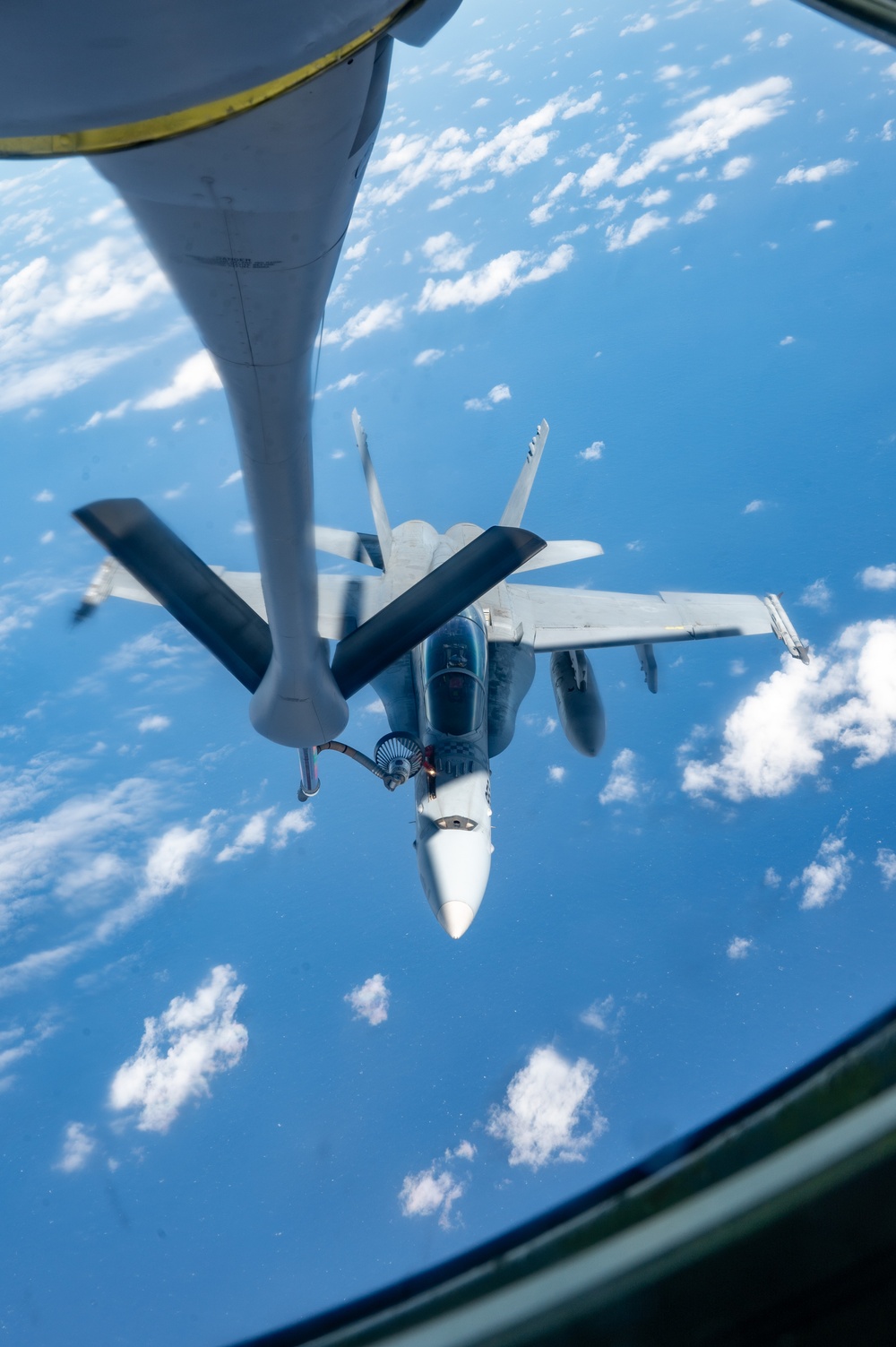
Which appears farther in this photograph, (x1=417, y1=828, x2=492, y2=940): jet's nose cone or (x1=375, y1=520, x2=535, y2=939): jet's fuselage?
(x1=375, y1=520, x2=535, y2=939): jet's fuselage

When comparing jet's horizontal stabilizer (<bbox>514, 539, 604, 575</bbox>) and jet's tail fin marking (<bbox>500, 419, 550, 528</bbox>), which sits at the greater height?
jet's tail fin marking (<bbox>500, 419, 550, 528</bbox>)

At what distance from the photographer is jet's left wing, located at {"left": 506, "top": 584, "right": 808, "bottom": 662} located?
10977 mm

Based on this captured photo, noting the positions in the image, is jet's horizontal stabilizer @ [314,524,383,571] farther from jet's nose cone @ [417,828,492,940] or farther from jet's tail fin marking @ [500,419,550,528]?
jet's nose cone @ [417,828,492,940]

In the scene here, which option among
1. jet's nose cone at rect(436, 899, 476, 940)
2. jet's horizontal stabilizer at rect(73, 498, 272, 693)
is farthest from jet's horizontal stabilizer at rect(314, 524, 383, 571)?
jet's horizontal stabilizer at rect(73, 498, 272, 693)

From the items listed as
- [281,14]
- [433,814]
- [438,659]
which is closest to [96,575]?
[438,659]

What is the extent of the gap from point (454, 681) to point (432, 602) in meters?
4.05

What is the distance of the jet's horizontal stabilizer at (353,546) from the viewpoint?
1218cm

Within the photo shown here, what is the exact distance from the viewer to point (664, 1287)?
2.79 feet

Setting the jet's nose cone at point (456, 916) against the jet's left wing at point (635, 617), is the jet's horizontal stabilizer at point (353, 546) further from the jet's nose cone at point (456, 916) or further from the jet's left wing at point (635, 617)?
the jet's nose cone at point (456, 916)

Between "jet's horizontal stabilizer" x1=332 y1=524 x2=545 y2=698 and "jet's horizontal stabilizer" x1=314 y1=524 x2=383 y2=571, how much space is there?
7.20 metres

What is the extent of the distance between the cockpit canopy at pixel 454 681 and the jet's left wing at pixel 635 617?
190 centimetres

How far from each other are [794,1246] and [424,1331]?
446 mm

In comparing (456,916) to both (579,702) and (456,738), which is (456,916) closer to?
(456,738)

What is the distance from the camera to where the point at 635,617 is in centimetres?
1153
